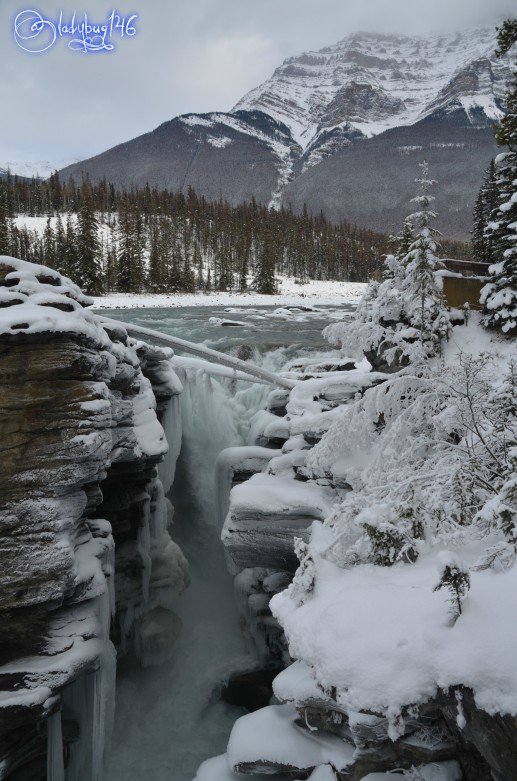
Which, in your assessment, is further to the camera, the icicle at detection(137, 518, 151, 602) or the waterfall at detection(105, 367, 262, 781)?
the icicle at detection(137, 518, 151, 602)

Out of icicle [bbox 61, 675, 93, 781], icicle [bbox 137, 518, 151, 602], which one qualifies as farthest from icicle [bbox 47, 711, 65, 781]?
icicle [bbox 137, 518, 151, 602]

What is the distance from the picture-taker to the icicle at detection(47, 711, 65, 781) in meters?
7.78

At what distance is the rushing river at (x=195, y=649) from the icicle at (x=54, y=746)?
1265 millimetres

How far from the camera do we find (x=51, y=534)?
Answer: 24.8 ft

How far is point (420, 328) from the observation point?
31.9ft

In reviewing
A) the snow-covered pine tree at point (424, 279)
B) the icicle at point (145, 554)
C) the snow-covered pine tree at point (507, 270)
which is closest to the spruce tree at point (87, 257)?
the snow-covered pine tree at point (507, 270)

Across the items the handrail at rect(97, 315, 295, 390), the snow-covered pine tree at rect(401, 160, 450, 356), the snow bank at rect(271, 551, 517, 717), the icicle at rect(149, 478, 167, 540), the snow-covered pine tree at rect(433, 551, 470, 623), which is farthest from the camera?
the handrail at rect(97, 315, 295, 390)

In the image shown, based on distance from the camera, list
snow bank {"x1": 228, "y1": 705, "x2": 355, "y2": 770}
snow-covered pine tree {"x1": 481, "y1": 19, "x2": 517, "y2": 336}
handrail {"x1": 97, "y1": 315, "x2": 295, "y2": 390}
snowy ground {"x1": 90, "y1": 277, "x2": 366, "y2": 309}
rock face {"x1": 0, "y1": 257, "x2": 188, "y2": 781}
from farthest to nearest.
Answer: snowy ground {"x1": 90, "y1": 277, "x2": 366, "y2": 309} → handrail {"x1": 97, "y1": 315, "x2": 295, "y2": 390} → snow-covered pine tree {"x1": 481, "y1": 19, "x2": 517, "y2": 336} → rock face {"x1": 0, "y1": 257, "x2": 188, "y2": 781} → snow bank {"x1": 228, "y1": 705, "x2": 355, "y2": 770}

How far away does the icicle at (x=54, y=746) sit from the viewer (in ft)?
25.5

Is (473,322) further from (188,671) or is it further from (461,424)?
(188,671)

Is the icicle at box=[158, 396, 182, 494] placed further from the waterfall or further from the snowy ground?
the snowy ground

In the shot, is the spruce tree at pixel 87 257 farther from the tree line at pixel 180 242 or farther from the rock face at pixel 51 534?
the rock face at pixel 51 534

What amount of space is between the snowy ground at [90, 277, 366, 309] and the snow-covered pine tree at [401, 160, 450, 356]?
Answer: 126ft

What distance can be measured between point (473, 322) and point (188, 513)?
10.4 metres
